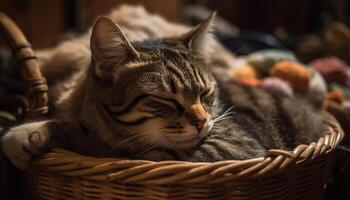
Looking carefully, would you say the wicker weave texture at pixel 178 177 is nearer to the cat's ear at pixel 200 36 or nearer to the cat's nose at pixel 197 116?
the cat's nose at pixel 197 116

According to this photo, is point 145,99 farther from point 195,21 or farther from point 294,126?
point 195,21

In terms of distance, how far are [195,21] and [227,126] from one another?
1802 mm

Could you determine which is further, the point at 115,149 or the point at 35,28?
the point at 35,28

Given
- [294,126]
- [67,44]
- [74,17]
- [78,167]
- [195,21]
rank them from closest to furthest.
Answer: [78,167] < [294,126] < [67,44] < [74,17] < [195,21]

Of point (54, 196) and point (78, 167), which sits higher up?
point (78, 167)

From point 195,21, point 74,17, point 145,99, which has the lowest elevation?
point 195,21

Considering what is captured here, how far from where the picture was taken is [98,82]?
3.54 ft

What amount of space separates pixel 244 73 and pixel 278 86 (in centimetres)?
21

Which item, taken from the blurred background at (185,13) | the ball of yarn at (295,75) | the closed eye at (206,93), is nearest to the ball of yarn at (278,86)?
the ball of yarn at (295,75)

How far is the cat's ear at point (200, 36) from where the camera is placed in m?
1.22

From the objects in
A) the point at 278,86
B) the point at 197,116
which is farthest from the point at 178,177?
the point at 278,86

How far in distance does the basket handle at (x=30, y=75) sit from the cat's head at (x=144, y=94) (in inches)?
6.6

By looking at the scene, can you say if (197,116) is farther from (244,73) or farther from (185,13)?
(185,13)

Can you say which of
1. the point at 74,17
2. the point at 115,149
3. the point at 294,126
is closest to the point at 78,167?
the point at 115,149
